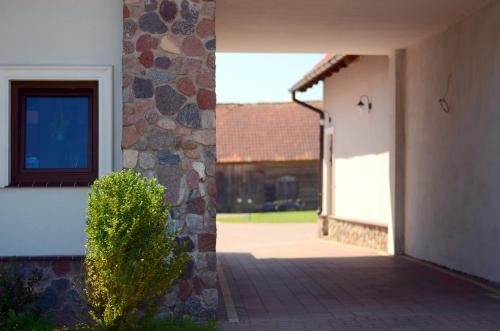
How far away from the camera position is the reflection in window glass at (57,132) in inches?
316

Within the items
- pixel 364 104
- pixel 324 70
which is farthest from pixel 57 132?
pixel 324 70

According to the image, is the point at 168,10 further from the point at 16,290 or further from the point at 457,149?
the point at 457,149

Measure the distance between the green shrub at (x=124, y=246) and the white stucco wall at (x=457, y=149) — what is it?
16.3 ft

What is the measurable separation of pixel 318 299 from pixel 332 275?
2229 millimetres

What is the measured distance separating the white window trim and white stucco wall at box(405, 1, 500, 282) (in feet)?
15.4

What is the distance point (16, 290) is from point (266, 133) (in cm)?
2863

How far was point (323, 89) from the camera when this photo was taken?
1997 centimetres

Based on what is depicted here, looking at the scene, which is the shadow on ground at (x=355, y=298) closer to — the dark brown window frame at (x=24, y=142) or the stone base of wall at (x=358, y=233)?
the dark brown window frame at (x=24, y=142)

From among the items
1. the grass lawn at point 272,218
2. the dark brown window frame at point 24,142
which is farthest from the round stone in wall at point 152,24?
the grass lawn at point 272,218

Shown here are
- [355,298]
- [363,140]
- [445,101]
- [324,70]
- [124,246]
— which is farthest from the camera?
[324,70]

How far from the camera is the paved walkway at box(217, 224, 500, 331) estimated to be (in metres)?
7.52

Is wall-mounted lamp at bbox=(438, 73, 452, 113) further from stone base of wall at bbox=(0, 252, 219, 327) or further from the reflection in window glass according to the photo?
the reflection in window glass

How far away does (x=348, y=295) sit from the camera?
9188mm

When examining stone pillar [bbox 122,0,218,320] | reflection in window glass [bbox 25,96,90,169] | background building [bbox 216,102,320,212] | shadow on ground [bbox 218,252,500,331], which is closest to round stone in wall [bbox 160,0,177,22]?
stone pillar [bbox 122,0,218,320]
